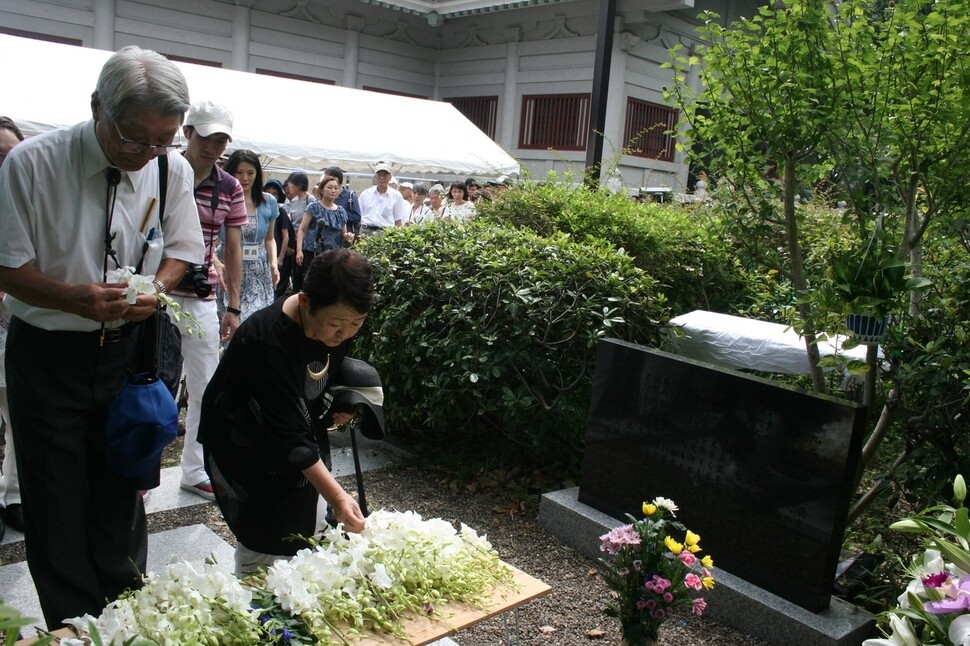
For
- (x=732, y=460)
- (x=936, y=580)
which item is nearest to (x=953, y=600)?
(x=936, y=580)

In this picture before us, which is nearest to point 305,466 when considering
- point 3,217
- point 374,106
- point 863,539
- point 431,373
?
point 3,217

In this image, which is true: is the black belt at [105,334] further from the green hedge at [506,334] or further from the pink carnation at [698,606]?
the green hedge at [506,334]

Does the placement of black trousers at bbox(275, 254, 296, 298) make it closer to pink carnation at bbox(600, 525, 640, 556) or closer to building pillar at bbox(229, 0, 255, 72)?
pink carnation at bbox(600, 525, 640, 556)

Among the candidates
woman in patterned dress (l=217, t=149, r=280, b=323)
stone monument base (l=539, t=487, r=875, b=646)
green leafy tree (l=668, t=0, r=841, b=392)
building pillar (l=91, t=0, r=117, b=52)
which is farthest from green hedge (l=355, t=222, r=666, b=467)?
building pillar (l=91, t=0, r=117, b=52)

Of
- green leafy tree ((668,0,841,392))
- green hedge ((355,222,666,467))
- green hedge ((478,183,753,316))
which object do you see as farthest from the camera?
green hedge ((478,183,753,316))

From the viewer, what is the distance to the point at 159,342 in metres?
2.94

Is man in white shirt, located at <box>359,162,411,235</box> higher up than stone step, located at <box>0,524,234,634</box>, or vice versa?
man in white shirt, located at <box>359,162,411,235</box>

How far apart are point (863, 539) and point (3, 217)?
4294mm

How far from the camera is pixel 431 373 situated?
552cm

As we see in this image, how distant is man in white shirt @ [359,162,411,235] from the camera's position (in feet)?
39.8

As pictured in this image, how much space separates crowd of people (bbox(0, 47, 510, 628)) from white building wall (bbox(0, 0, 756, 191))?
13955mm

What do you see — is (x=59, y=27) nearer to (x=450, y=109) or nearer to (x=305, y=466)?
(x=450, y=109)

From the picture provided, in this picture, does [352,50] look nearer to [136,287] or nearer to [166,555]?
[166,555]

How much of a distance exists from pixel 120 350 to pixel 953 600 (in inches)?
101
